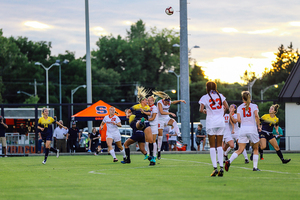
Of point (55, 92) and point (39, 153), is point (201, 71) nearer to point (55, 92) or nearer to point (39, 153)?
point (55, 92)

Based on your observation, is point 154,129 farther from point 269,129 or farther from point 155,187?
point 155,187

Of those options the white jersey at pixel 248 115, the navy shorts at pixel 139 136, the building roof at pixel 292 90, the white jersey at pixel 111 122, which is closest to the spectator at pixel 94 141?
the white jersey at pixel 111 122

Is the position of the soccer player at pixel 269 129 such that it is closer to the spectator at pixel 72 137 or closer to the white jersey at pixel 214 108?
the white jersey at pixel 214 108

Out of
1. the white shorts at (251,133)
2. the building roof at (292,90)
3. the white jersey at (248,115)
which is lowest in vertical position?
the white shorts at (251,133)

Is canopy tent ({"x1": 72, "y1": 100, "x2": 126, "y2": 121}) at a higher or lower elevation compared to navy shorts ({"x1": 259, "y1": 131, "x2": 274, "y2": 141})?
higher

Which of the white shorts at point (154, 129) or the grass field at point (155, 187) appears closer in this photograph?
the grass field at point (155, 187)

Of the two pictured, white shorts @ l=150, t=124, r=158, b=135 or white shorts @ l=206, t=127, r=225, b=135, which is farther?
white shorts @ l=150, t=124, r=158, b=135

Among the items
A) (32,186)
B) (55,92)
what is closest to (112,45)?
(55,92)

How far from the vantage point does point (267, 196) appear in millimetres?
7094

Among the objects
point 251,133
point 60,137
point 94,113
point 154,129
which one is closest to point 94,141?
point 94,113

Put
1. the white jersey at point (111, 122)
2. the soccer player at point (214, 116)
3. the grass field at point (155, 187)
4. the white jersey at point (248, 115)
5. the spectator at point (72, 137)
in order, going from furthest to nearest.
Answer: the spectator at point (72, 137)
the white jersey at point (111, 122)
the white jersey at point (248, 115)
the soccer player at point (214, 116)
the grass field at point (155, 187)

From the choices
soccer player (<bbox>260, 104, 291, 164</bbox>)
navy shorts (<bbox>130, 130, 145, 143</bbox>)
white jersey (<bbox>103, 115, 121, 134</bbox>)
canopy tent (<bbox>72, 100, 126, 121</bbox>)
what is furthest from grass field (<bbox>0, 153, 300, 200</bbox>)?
canopy tent (<bbox>72, 100, 126, 121</bbox>)

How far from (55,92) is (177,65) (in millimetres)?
20369

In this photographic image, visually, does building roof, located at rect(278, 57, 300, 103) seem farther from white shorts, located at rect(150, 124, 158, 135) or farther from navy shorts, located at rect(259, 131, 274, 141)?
white shorts, located at rect(150, 124, 158, 135)
